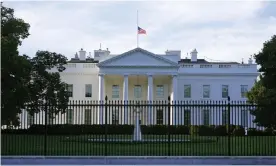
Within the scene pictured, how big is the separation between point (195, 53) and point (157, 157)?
57.2 meters

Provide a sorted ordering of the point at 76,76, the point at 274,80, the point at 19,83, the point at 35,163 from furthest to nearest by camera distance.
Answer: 1. the point at 76,76
2. the point at 274,80
3. the point at 19,83
4. the point at 35,163

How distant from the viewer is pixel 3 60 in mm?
19609

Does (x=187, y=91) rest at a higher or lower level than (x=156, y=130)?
higher

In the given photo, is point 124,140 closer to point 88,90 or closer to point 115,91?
point 115,91

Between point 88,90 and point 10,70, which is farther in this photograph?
point 88,90

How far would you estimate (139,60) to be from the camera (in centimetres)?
5794

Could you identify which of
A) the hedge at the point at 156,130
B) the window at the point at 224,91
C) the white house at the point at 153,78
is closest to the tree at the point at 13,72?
the hedge at the point at 156,130

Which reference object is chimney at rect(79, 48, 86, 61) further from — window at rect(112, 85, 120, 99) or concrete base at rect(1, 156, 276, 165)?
concrete base at rect(1, 156, 276, 165)

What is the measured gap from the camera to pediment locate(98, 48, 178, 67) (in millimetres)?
57438

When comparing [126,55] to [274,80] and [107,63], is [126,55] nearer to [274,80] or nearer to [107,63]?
[107,63]

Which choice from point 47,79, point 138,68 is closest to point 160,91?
point 138,68

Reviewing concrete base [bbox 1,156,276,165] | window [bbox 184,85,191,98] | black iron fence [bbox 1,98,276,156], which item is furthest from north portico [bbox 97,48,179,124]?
concrete base [bbox 1,156,276,165]

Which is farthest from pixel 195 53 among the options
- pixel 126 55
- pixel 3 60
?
pixel 3 60

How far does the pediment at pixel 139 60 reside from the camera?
188 feet
